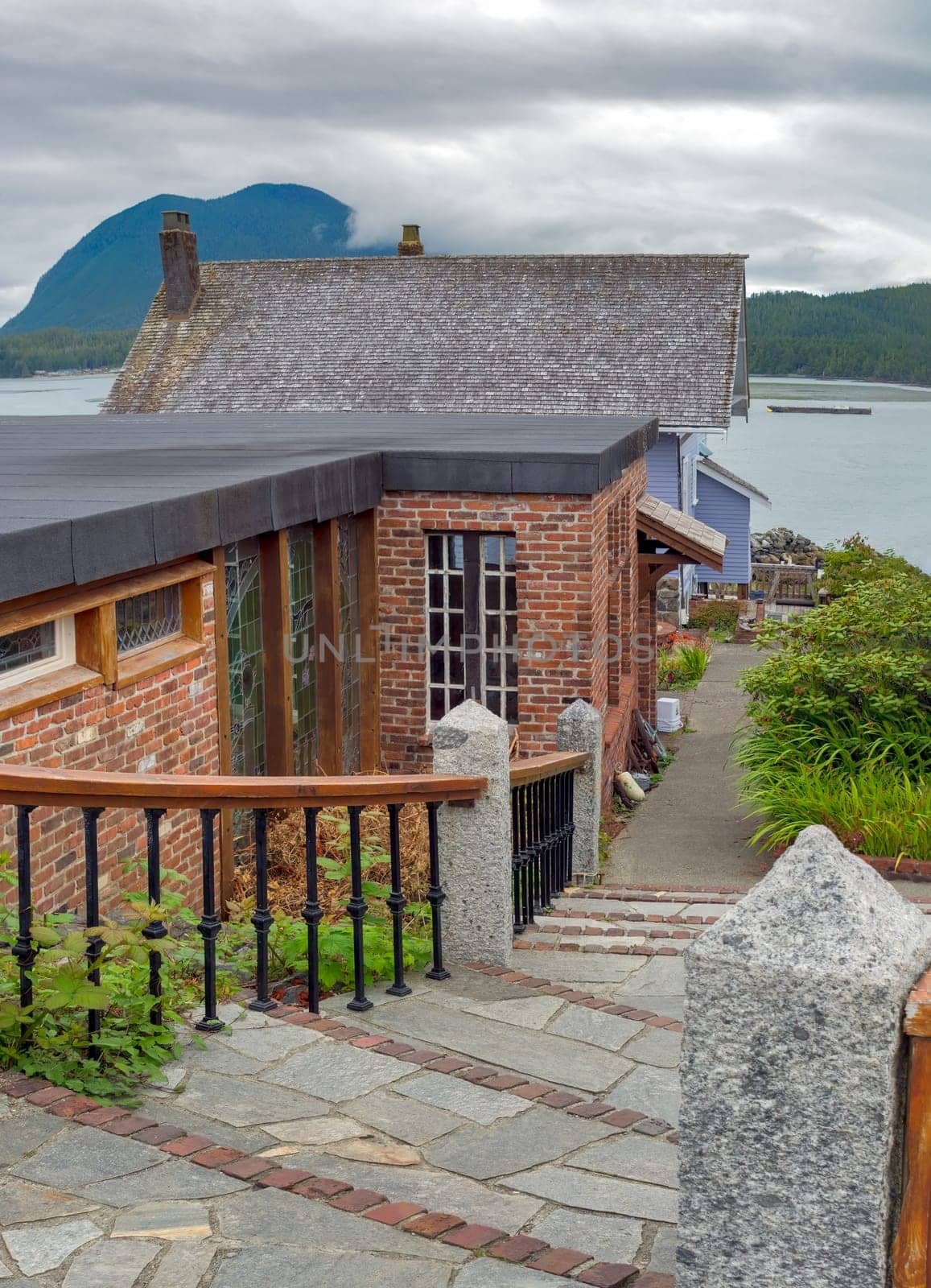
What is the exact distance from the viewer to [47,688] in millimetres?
7051

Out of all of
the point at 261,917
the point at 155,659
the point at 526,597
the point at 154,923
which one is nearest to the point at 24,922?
the point at 154,923

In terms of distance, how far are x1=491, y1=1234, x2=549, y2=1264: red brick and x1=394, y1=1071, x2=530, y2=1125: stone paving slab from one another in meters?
0.84

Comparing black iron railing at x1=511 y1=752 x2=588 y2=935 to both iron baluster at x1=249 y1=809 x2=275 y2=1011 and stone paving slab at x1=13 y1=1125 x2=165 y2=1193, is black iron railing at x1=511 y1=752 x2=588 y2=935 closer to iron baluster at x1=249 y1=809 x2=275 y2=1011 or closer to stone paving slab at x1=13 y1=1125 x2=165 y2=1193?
iron baluster at x1=249 y1=809 x2=275 y2=1011

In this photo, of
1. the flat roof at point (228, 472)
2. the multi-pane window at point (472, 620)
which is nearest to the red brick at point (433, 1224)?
the flat roof at point (228, 472)

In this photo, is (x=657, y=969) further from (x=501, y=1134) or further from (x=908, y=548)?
(x=908, y=548)

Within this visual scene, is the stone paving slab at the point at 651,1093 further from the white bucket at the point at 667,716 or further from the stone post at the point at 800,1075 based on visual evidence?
the white bucket at the point at 667,716

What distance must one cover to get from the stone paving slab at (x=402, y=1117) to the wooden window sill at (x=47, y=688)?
3.19m

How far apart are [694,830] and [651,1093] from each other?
8.54 meters

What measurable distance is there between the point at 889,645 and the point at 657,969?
7.08m

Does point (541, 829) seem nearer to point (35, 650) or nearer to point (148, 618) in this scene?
point (148, 618)

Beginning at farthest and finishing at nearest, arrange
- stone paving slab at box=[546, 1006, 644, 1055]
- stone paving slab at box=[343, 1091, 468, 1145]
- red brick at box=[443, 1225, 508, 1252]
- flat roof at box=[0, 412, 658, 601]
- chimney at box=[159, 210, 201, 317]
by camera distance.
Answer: chimney at box=[159, 210, 201, 317] → flat roof at box=[0, 412, 658, 601] → stone paving slab at box=[546, 1006, 644, 1055] → stone paving slab at box=[343, 1091, 468, 1145] → red brick at box=[443, 1225, 508, 1252]

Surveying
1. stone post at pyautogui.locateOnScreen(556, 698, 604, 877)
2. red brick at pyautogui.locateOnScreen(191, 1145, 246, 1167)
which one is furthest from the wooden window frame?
red brick at pyautogui.locateOnScreen(191, 1145, 246, 1167)

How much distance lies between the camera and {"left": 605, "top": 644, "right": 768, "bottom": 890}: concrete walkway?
37.9ft

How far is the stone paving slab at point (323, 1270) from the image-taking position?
3.11m
